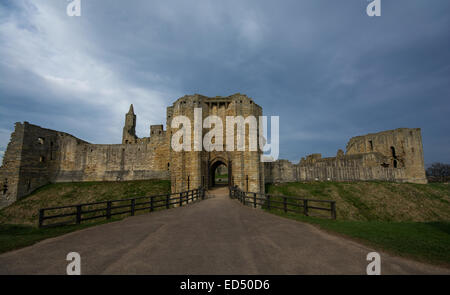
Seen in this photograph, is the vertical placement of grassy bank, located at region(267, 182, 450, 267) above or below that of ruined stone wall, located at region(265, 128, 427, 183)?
below

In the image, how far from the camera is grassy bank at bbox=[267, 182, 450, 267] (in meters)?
4.99

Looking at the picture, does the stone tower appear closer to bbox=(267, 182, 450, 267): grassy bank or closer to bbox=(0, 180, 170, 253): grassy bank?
bbox=(0, 180, 170, 253): grassy bank

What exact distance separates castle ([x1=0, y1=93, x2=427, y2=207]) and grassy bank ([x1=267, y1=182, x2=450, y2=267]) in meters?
2.99

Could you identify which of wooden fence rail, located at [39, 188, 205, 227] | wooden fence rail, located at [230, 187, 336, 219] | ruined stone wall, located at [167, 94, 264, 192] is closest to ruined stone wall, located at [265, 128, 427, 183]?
ruined stone wall, located at [167, 94, 264, 192]

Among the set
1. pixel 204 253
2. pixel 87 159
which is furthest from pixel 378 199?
pixel 87 159

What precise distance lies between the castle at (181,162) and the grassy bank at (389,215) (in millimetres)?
2992

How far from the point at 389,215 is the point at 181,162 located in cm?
2150

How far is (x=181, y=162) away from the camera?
2100 centimetres

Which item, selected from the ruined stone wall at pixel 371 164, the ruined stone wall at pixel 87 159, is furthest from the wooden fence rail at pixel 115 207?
the ruined stone wall at pixel 371 164

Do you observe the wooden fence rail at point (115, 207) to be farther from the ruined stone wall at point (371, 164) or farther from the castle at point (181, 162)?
the ruined stone wall at point (371, 164)

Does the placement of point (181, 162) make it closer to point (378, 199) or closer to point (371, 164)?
point (378, 199)

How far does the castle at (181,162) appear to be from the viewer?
70.4 ft
